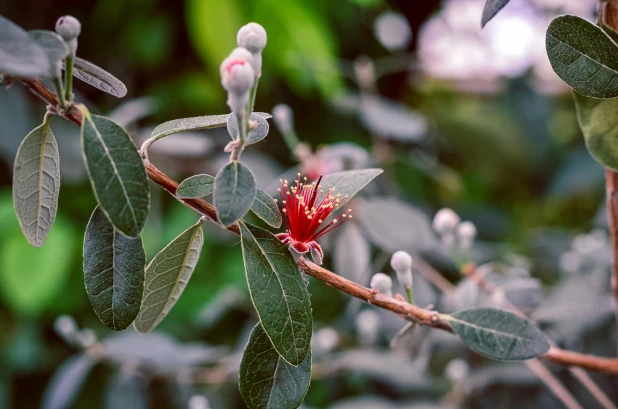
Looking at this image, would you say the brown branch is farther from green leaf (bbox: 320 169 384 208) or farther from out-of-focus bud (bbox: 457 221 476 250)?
out-of-focus bud (bbox: 457 221 476 250)

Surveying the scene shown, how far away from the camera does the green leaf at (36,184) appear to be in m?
0.35

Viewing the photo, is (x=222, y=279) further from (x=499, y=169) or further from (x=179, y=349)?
(x=499, y=169)

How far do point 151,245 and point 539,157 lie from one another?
3.58 feet

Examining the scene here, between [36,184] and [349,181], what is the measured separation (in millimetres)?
212

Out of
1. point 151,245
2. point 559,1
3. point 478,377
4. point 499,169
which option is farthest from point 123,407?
point 559,1

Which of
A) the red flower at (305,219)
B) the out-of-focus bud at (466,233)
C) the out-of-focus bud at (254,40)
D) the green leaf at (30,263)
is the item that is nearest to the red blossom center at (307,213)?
the red flower at (305,219)

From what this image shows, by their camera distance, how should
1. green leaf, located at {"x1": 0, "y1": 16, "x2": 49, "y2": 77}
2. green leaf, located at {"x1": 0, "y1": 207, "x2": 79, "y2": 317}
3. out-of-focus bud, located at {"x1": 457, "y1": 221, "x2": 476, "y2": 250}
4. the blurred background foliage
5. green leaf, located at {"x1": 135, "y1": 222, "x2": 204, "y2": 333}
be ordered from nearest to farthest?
Answer: green leaf, located at {"x1": 0, "y1": 16, "x2": 49, "y2": 77}, green leaf, located at {"x1": 135, "y1": 222, "x2": 204, "y2": 333}, out-of-focus bud, located at {"x1": 457, "y1": 221, "x2": 476, "y2": 250}, the blurred background foliage, green leaf, located at {"x1": 0, "y1": 207, "x2": 79, "y2": 317}

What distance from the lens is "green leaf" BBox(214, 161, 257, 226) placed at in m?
0.29

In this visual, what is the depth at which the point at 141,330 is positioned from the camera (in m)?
A: 0.37

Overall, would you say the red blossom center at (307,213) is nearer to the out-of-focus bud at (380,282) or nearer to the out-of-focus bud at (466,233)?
the out-of-focus bud at (380,282)

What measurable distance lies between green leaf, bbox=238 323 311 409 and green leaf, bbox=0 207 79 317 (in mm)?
841

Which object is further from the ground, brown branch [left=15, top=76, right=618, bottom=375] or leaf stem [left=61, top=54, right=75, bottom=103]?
leaf stem [left=61, top=54, right=75, bottom=103]

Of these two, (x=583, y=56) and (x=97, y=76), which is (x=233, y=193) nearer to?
(x=97, y=76)

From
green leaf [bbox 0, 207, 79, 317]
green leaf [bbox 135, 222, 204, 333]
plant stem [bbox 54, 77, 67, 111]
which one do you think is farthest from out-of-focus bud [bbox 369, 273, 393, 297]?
green leaf [bbox 0, 207, 79, 317]
